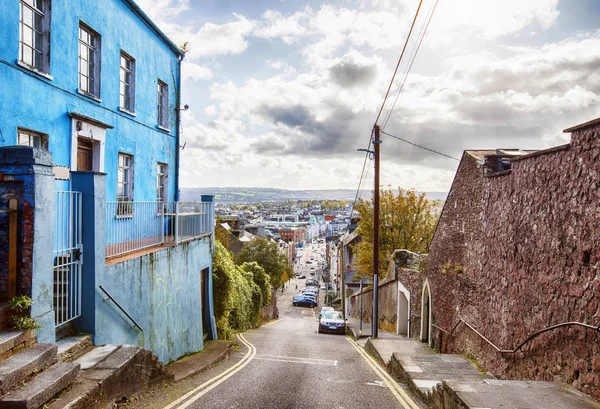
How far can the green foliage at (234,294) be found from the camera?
1600 cm

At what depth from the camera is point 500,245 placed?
949cm

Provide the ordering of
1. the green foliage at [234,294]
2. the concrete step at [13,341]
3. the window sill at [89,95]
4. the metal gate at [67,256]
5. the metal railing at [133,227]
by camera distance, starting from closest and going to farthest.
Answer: the concrete step at [13,341], the metal gate at [67,256], the metal railing at [133,227], the window sill at [89,95], the green foliage at [234,294]

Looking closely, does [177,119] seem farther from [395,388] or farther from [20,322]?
[395,388]

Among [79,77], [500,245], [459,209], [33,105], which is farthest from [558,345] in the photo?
[79,77]

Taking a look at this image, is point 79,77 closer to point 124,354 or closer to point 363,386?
point 124,354

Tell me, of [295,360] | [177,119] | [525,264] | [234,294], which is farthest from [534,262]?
[177,119]

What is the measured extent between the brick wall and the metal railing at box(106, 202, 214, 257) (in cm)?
778

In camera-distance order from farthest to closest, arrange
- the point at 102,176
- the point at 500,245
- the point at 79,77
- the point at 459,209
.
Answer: the point at 459,209, the point at 79,77, the point at 500,245, the point at 102,176

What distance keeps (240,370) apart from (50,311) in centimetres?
514

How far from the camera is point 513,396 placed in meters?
5.87

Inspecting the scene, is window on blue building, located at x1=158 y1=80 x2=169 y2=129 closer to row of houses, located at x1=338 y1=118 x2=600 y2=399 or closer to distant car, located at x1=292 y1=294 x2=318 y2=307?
row of houses, located at x1=338 y1=118 x2=600 y2=399

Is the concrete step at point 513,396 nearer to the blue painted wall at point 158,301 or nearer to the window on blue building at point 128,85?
the blue painted wall at point 158,301

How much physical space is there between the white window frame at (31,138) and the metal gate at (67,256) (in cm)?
301

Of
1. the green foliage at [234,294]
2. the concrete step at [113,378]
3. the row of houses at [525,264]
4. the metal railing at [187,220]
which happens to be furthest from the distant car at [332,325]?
the concrete step at [113,378]
